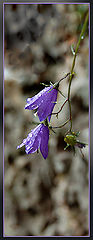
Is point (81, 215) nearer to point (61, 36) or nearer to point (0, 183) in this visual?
point (0, 183)

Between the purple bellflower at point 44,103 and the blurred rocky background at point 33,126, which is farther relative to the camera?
the blurred rocky background at point 33,126

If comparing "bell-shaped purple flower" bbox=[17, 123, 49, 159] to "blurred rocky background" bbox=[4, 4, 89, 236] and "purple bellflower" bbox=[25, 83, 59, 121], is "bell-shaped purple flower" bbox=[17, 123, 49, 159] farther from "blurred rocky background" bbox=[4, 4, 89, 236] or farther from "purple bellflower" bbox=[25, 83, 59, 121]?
"blurred rocky background" bbox=[4, 4, 89, 236]

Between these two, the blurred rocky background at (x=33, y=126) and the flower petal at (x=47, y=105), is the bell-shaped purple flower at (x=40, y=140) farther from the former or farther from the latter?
the blurred rocky background at (x=33, y=126)

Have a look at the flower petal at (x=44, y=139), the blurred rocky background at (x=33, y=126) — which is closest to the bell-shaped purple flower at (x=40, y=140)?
Answer: the flower petal at (x=44, y=139)

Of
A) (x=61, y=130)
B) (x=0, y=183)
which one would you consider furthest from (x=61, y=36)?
(x=0, y=183)

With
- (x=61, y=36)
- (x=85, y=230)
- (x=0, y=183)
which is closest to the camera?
(x=0, y=183)

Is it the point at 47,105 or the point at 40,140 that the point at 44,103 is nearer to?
the point at 47,105
